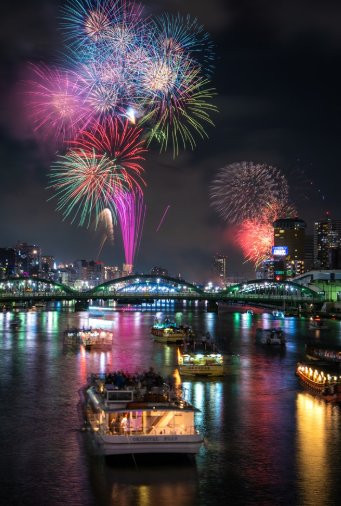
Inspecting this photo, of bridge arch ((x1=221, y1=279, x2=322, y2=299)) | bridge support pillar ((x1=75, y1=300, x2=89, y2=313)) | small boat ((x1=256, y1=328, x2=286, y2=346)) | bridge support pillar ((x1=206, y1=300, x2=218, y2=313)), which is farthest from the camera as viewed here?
bridge arch ((x1=221, y1=279, x2=322, y2=299))

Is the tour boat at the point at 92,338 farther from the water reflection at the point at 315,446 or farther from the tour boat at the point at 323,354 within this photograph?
the water reflection at the point at 315,446

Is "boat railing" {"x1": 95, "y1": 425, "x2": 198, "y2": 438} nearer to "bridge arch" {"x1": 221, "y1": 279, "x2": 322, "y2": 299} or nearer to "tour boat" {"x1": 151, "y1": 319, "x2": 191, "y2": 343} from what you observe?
"tour boat" {"x1": 151, "y1": 319, "x2": 191, "y2": 343}

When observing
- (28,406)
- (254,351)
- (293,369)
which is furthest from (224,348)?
(28,406)

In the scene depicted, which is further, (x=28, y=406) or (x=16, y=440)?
(x=28, y=406)

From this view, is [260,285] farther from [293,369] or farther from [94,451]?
[94,451]

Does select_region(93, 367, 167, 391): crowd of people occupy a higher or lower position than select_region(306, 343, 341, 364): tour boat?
lower

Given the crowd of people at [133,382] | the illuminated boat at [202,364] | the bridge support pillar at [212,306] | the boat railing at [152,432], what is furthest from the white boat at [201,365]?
the bridge support pillar at [212,306]

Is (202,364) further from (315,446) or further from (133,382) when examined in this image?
(315,446)

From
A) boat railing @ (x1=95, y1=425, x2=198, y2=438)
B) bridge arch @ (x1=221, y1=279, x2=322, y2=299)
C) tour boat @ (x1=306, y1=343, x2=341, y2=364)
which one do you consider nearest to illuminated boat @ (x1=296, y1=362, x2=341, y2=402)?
tour boat @ (x1=306, y1=343, x2=341, y2=364)
